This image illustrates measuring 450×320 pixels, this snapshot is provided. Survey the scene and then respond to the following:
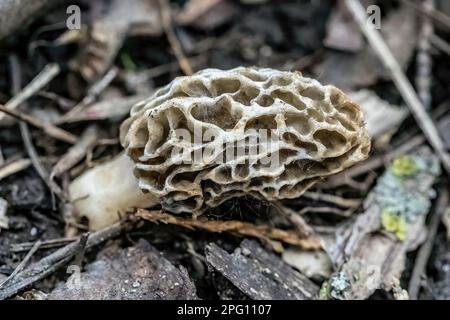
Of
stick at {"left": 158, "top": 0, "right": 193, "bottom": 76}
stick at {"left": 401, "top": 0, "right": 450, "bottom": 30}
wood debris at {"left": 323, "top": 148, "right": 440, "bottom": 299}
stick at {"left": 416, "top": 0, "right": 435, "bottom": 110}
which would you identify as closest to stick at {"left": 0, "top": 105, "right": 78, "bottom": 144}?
stick at {"left": 158, "top": 0, "right": 193, "bottom": 76}

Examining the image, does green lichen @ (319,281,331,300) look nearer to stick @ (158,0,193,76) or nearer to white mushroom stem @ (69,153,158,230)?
white mushroom stem @ (69,153,158,230)

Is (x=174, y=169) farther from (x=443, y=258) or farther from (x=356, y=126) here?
(x=443, y=258)

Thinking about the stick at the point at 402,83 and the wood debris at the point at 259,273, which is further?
the stick at the point at 402,83

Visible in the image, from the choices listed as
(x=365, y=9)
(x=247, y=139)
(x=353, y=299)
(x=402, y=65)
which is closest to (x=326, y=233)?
(x=353, y=299)

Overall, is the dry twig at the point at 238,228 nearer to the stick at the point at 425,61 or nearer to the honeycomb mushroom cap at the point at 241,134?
the honeycomb mushroom cap at the point at 241,134

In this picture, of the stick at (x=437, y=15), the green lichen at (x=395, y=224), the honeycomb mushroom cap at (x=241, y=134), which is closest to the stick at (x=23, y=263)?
the honeycomb mushroom cap at (x=241, y=134)
